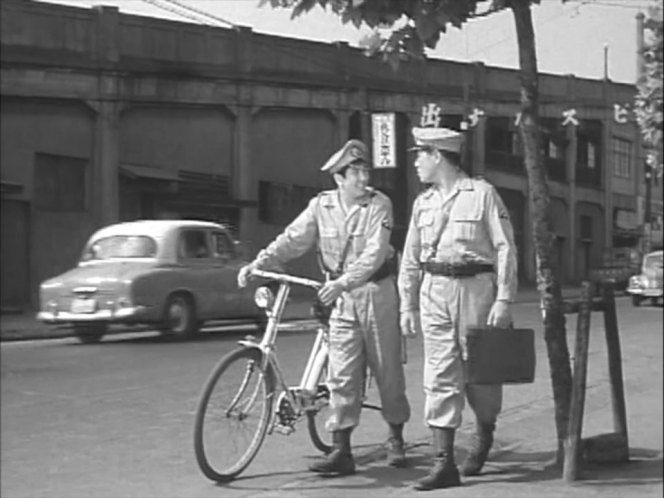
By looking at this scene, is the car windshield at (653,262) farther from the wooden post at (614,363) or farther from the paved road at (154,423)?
the paved road at (154,423)

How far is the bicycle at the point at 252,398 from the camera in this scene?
536 centimetres

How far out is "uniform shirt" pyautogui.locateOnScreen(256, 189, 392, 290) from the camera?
5305 millimetres

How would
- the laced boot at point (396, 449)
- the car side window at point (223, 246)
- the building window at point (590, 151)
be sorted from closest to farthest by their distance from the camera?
1. the building window at point (590, 151)
2. the car side window at point (223, 246)
3. the laced boot at point (396, 449)

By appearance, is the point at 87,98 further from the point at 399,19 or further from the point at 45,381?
the point at 45,381

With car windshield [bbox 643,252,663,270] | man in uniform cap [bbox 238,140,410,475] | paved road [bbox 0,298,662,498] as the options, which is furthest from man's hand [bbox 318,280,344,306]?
car windshield [bbox 643,252,663,270]

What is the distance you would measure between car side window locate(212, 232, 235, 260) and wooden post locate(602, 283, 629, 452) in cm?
159

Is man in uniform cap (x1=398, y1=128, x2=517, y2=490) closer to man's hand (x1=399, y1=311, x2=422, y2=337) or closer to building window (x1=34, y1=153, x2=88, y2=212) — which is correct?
man's hand (x1=399, y1=311, x2=422, y2=337)

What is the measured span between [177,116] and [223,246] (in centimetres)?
63

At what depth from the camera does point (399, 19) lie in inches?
180

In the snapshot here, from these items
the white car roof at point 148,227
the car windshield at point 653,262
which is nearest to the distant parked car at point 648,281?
the car windshield at point 653,262

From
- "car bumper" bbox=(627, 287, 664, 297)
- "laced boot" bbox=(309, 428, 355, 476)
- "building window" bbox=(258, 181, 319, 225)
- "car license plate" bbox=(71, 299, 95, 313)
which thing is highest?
"building window" bbox=(258, 181, 319, 225)

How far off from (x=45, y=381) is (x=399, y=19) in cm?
341

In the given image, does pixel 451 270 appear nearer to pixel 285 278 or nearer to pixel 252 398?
pixel 285 278

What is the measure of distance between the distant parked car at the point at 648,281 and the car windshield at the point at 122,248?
2.22 metres
